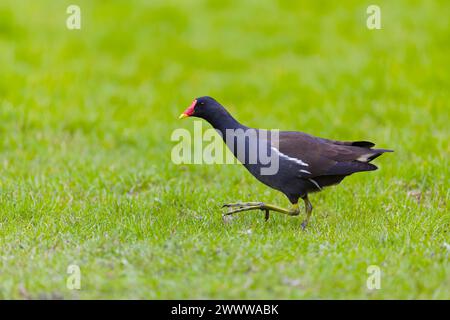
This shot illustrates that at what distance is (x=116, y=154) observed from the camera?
328 inches

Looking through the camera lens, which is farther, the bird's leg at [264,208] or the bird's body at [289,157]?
the bird's leg at [264,208]

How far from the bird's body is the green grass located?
0.35 m

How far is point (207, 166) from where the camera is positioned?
7668mm

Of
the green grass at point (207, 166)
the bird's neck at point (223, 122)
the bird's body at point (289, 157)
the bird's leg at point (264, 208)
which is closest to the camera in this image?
the green grass at point (207, 166)

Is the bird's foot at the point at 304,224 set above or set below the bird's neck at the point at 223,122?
below

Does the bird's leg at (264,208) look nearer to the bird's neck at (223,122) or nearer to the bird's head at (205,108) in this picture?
the bird's neck at (223,122)

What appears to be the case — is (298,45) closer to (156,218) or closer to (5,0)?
(5,0)

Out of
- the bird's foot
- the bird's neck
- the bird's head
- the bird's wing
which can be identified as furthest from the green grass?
the bird's head

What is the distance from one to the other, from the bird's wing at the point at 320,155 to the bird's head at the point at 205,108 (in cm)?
59

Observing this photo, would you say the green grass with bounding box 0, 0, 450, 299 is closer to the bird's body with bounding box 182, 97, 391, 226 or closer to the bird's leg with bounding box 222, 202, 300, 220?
the bird's leg with bounding box 222, 202, 300, 220

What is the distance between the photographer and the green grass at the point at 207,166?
4.75 metres

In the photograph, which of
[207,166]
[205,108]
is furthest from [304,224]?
[207,166]

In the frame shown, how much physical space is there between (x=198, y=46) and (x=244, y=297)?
7662mm

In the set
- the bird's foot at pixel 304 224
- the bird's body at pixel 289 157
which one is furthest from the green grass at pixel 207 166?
the bird's body at pixel 289 157
